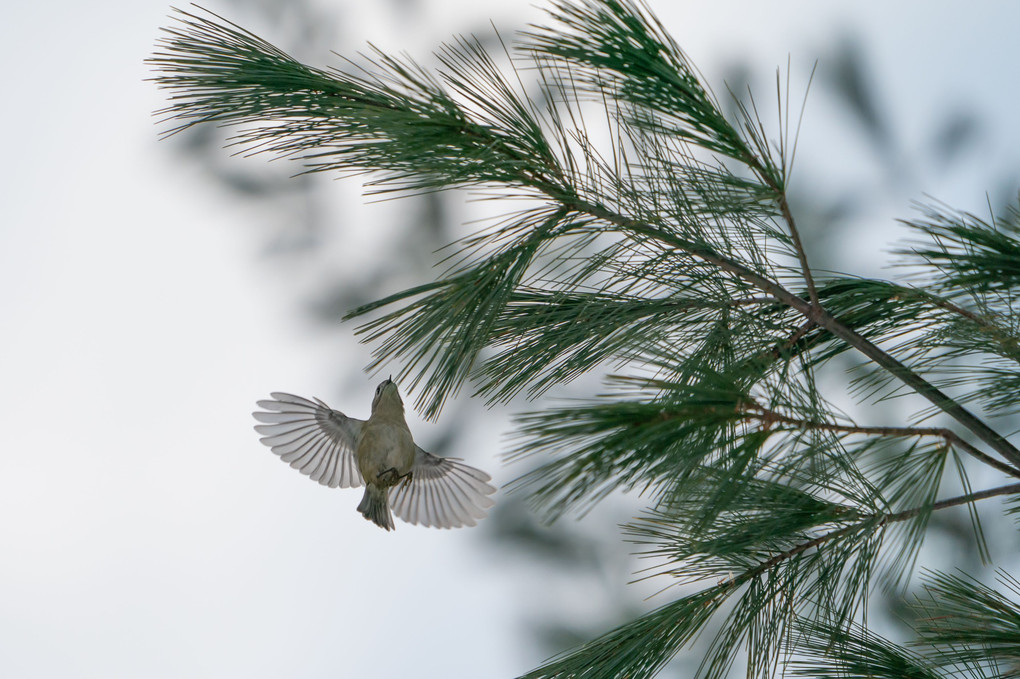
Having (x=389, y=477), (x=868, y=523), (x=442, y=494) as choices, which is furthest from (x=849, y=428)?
(x=442, y=494)

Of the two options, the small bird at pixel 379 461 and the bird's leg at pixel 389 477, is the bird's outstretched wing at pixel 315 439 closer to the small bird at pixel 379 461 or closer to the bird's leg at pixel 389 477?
the small bird at pixel 379 461

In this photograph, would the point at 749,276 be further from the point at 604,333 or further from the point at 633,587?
the point at 633,587

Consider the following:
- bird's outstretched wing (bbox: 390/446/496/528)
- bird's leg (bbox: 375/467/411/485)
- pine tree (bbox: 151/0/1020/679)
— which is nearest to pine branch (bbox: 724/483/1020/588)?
pine tree (bbox: 151/0/1020/679)

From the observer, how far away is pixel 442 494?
5.45 feet

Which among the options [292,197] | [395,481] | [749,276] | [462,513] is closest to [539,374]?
[749,276]

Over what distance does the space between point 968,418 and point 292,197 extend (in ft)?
5.16

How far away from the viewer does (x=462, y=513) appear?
1.63 m

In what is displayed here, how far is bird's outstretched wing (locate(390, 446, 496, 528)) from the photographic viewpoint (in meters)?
1.62

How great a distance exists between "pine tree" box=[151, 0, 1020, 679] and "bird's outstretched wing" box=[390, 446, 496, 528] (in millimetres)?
728

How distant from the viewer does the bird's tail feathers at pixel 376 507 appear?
144cm

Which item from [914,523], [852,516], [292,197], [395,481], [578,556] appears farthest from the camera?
[578,556]

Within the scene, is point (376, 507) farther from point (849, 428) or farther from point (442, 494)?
point (849, 428)

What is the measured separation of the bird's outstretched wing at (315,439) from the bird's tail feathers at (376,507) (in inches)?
5.3

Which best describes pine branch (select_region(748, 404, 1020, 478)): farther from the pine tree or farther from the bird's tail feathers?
the bird's tail feathers
